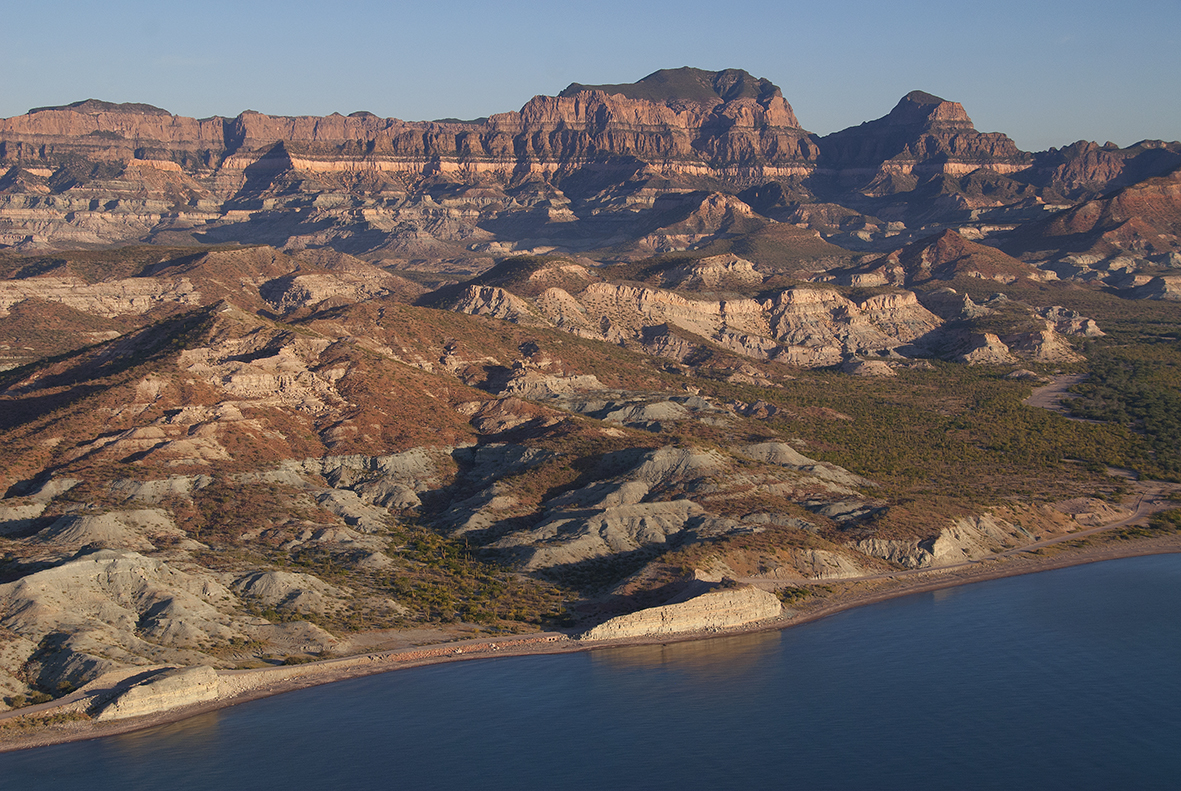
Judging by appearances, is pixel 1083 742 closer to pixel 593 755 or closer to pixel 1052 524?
pixel 593 755

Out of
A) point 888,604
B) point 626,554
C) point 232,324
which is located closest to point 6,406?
point 232,324

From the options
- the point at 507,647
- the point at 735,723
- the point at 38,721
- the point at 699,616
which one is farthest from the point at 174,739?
the point at 699,616

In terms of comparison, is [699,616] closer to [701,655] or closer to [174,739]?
[701,655]

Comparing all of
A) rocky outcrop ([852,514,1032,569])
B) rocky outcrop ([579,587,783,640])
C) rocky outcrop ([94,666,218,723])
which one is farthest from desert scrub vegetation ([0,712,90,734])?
rocky outcrop ([852,514,1032,569])

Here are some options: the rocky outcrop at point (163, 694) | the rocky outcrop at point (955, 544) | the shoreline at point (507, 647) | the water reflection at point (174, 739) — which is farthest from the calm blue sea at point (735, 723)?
the rocky outcrop at point (955, 544)

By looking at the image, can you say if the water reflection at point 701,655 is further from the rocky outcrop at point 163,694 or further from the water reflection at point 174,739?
the water reflection at point 174,739

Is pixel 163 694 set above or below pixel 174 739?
above
